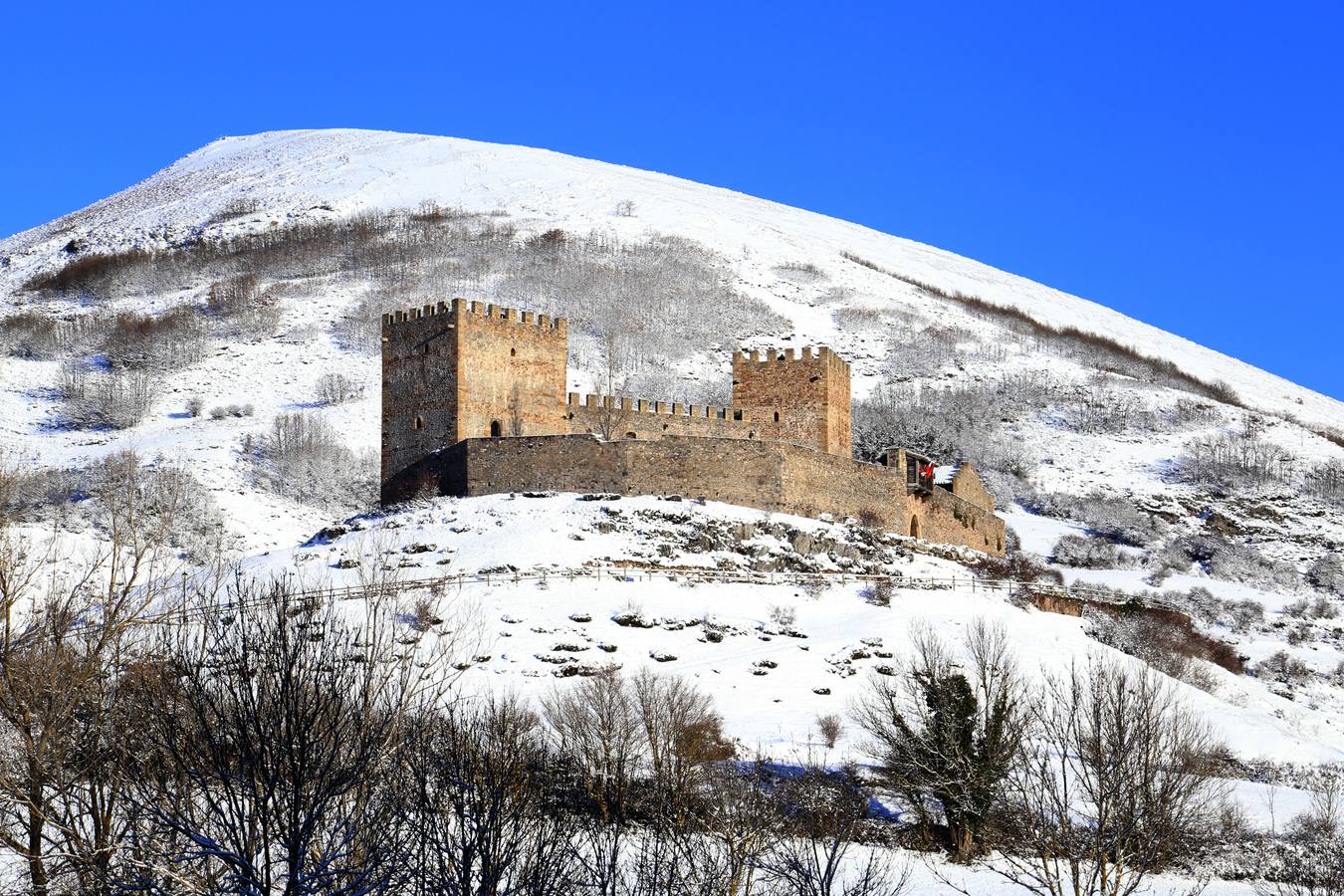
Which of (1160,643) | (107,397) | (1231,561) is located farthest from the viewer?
(107,397)

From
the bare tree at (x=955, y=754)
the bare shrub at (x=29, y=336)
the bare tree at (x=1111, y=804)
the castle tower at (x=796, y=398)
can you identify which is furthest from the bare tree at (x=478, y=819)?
the bare shrub at (x=29, y=336)

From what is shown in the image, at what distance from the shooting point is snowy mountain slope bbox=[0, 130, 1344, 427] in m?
143

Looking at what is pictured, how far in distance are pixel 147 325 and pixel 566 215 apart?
46774mm

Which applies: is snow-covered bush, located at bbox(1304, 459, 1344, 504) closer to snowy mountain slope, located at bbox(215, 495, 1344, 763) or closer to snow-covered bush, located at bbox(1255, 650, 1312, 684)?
snow-covered bush, located at bbox(1255, 650, 1312, 684)

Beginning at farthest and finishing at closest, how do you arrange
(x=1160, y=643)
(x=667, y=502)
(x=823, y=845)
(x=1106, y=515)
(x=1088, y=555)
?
(x=1106, y=515)
(x=1088, y=555)
(x=667, y=502)
(x=1160, y=643)
(x=823, y=845)

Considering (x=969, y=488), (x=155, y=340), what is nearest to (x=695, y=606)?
(x=969, y=488)

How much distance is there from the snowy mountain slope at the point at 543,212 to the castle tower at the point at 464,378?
6839cm

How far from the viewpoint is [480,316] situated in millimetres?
54469

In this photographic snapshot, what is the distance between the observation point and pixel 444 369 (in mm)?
53875

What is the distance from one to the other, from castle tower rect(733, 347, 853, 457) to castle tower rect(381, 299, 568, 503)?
24.8 feet

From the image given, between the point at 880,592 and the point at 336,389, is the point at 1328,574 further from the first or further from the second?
the point at 336,389

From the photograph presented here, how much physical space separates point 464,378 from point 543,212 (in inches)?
3898

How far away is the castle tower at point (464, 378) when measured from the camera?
5353 centimetres

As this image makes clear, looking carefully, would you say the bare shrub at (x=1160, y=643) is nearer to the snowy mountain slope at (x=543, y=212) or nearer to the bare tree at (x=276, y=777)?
the bare tree at (x=276, y=777)
